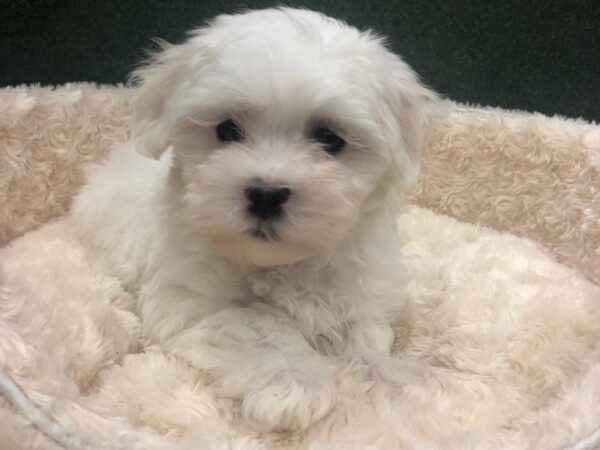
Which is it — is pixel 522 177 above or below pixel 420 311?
above

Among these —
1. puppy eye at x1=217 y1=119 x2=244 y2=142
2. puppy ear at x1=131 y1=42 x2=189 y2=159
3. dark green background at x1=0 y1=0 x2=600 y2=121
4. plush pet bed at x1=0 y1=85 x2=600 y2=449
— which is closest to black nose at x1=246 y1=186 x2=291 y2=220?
puppy eye at x1=217 y1=119 x2=244 y2=142

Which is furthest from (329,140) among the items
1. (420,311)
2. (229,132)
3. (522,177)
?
(522,177)

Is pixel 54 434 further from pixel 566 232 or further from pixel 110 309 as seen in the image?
pixel 566 232

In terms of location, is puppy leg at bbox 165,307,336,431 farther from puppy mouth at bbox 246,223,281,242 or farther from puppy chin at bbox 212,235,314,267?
puppy mouth at bbox 246,223,281,242

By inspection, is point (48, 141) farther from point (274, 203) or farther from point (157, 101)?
point (274, 203)

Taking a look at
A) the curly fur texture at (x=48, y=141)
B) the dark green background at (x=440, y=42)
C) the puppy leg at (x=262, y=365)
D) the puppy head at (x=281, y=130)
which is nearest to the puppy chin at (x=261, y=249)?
the puppy head at (x=281, y=130)

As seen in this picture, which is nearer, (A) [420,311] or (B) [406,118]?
(B) [406,118]
